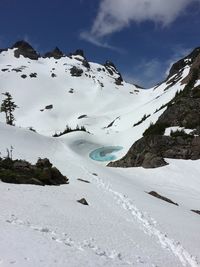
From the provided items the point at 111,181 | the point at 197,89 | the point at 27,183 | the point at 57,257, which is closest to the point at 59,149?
the point at 197,89

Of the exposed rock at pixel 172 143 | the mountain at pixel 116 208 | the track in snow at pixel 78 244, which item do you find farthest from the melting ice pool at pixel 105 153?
the track in snow at pixel 78 244

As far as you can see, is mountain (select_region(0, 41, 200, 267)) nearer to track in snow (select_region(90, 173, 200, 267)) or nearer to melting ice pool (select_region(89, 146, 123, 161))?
track in snow (select_region(90, 173, 200, 267))

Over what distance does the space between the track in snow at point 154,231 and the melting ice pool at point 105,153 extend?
39.8m

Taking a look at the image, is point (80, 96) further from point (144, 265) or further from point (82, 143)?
point (144, 265)

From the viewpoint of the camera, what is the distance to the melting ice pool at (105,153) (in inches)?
2613

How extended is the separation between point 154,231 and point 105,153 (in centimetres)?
5410

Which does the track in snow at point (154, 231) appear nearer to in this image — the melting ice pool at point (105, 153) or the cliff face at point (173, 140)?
the cliff face at point (173, 140)

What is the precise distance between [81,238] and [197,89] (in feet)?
171

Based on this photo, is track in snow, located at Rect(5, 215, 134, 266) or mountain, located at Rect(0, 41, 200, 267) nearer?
mountain, located at Rect(0, 41, 200, 267)

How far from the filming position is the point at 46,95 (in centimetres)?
18988

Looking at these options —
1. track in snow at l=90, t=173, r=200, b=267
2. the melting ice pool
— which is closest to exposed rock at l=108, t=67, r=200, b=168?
the melting ice pool

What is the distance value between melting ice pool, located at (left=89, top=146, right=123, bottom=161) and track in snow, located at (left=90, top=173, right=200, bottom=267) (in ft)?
131

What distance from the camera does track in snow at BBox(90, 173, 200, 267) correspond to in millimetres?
14109

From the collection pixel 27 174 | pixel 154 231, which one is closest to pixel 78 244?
pixel 154 231
